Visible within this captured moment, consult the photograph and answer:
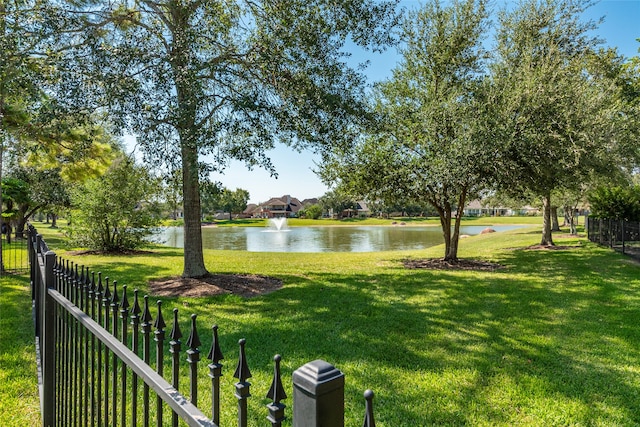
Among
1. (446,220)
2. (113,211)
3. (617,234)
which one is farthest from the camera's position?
(113,211)

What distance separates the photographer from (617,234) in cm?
1437

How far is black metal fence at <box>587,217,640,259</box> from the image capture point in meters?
12.7

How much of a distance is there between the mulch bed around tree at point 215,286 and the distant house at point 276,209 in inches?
3340

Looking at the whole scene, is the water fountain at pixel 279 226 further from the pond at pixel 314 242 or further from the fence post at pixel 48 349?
the fence post at pixel 48 349

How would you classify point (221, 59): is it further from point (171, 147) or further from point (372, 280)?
point (372, 280)

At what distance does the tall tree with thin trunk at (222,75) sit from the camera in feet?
21.7

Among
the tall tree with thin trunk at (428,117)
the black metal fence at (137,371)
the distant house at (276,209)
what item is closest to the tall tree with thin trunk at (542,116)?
the tall tree with thin trunk at (428,117)

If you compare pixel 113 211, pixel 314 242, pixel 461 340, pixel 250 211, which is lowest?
pixel 314 242

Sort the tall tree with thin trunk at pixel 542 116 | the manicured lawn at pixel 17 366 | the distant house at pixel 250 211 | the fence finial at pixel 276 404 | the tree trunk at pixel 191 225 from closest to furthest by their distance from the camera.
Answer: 1. the fence finial at pixel 276 404
2. the manicured lawn at pixel 17 366
3. the tree trunk at pixel 191 225
4. the tall tree with thin trunk at pixel 542 116
5. the distant house at pixel 250 211

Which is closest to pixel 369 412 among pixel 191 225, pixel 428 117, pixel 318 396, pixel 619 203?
pixel 318 396

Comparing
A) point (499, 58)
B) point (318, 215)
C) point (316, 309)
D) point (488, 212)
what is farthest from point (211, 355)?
point (488, 212)

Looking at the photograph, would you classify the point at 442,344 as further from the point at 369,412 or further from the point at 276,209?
the point at 276,209

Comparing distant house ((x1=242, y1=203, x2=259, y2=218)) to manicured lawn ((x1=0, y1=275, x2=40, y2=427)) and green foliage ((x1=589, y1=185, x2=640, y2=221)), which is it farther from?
manicured lawn ((x1=0, y1=275, x2=40, y2=427))

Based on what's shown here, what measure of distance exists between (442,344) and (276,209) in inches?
3645
